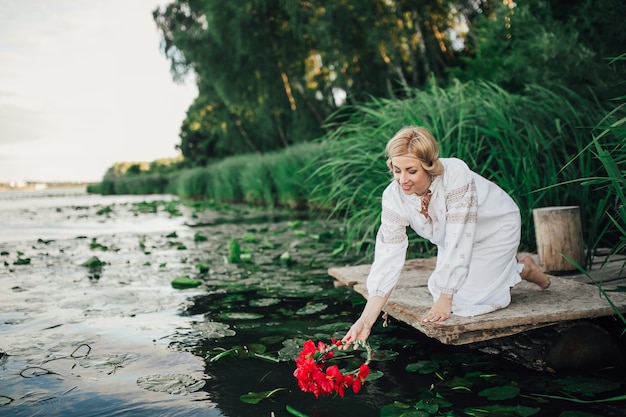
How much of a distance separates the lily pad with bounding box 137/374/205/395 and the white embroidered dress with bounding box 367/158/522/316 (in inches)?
34.1

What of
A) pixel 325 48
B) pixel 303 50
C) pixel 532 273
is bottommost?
pixel 532 273

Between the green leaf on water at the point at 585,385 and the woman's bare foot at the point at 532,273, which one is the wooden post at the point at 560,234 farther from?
the green leaf on water at the point at 585,385

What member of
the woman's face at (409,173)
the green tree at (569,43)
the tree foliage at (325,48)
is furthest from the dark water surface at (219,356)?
the tree foliage at (325,48)

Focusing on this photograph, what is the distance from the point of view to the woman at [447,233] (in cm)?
215

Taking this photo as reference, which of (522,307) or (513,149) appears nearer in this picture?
(522,307)

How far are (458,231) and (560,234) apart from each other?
3.50 ft

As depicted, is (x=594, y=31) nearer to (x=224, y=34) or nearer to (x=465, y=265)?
(x=465, y=265)

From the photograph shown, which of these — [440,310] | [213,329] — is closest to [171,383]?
[213,329]

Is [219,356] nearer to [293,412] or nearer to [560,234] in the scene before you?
[293,412]

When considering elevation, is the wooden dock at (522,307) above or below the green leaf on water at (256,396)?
above

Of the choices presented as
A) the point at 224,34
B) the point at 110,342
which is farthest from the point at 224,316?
the point at 224,34

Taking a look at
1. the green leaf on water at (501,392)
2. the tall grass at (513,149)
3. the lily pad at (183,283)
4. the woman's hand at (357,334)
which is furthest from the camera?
the lily pad at (183,283)

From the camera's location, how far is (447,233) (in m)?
2.24

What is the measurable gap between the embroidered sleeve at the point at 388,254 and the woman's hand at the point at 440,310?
0.67ft
